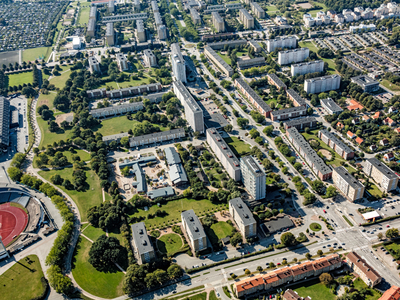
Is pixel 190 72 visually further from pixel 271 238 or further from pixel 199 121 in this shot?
pixel 271 238

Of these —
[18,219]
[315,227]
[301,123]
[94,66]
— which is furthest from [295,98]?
[18,219]

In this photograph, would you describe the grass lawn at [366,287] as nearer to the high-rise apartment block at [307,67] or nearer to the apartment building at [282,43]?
the high-rise apartment block at [307,67]

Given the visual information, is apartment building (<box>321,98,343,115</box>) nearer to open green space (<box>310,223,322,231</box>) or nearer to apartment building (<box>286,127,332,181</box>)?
apartment building (<box>286,127,332,181</box>)

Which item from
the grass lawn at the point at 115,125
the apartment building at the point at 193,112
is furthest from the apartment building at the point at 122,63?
the apartment building at the point at 193,112

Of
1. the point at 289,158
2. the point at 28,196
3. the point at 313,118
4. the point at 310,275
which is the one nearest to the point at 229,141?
the point at 289,158

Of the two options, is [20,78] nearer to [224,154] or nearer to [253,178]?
[224,154]

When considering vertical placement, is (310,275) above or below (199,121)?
below
